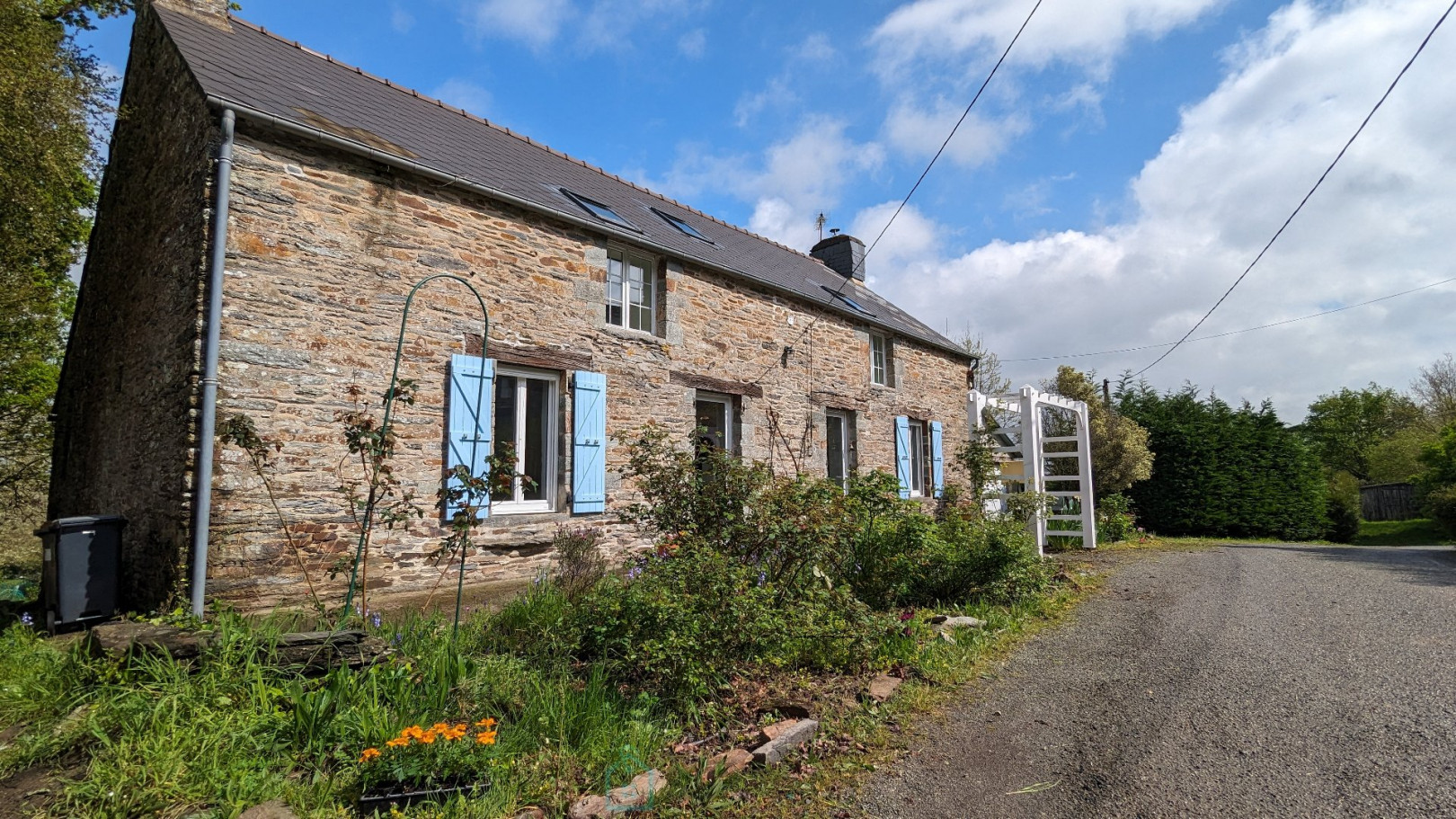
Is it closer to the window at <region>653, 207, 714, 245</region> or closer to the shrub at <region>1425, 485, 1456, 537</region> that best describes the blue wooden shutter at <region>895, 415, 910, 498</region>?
the window at <region>653, 207, 714, 245</region>

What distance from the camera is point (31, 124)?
6.34m

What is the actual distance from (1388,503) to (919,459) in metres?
18.5

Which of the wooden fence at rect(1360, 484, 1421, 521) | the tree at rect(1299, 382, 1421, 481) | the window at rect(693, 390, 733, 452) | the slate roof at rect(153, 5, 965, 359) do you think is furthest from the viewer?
the tree at rect(1299, 382, 1421, 481)

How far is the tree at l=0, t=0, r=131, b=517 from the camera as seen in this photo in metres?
6.30

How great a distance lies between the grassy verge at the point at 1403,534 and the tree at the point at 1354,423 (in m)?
15.1

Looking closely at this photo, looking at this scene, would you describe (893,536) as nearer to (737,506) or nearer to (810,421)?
(737,506)

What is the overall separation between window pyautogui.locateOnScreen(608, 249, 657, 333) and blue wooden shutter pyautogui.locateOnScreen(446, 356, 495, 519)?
1.96 metres

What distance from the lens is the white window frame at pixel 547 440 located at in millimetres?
6695

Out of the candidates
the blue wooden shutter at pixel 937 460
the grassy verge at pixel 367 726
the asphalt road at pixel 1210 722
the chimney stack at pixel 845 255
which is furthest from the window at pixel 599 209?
the chimney stack at pixel 845 255

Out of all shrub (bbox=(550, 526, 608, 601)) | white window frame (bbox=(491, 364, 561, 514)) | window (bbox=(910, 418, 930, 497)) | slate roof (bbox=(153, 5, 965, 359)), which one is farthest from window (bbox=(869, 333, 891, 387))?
shrub (bbox=(550, 526, 608, 601))

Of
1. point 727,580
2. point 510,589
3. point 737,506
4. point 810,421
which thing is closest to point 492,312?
point 510,589

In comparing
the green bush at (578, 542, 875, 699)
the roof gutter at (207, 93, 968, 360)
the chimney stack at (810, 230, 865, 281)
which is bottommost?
the green bush at (578, 542, 875, 699)

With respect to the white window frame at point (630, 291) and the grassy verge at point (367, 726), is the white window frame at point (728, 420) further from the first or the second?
the grassy verge at point (367, 726)

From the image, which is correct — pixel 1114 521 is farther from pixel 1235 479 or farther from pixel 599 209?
pixel 599 209
